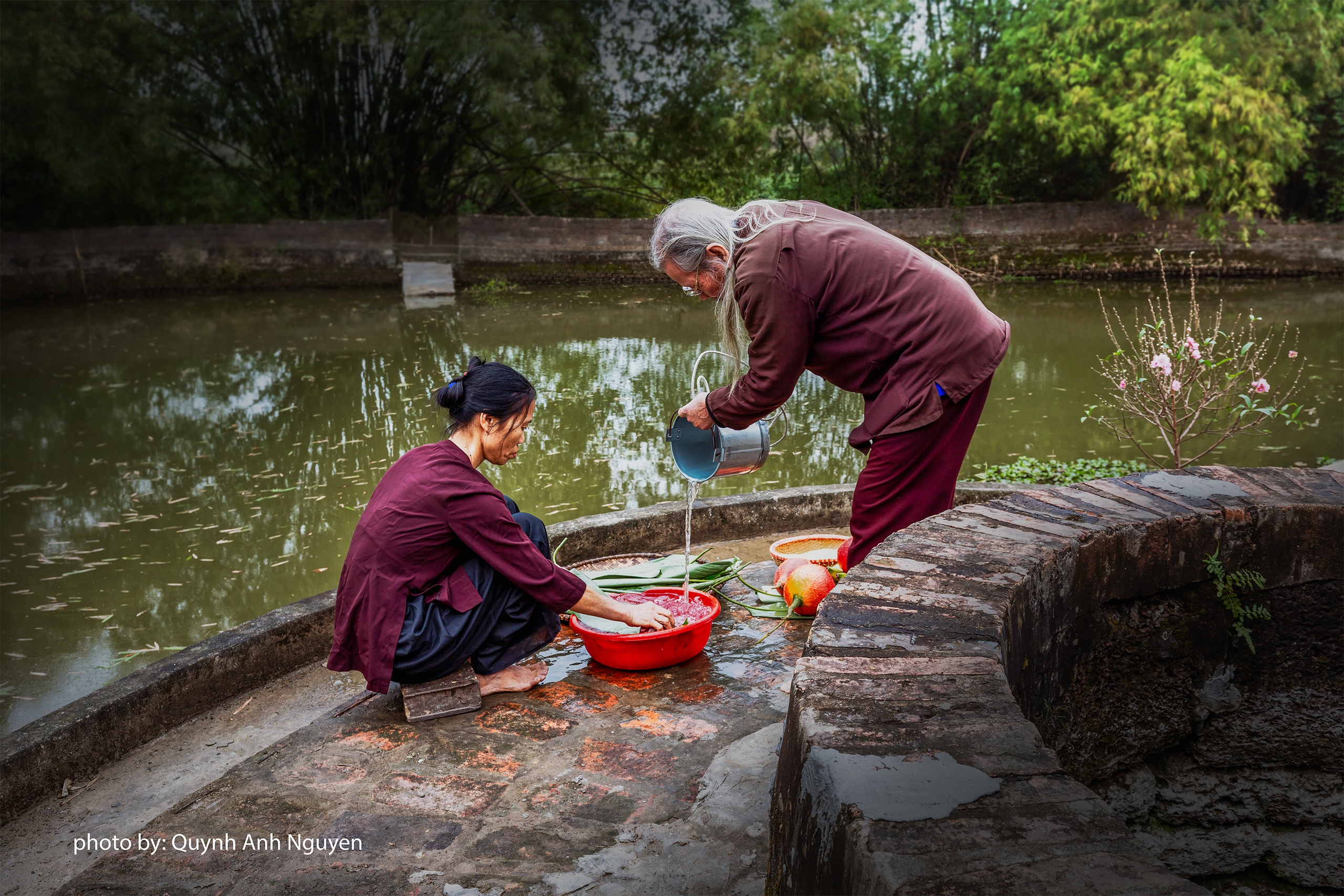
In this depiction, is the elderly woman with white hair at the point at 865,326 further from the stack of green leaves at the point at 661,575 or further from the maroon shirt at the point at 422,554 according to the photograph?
the stack of green leaves at the point at 661,575

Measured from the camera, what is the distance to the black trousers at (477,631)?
111 inches

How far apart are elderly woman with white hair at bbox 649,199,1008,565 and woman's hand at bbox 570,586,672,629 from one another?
67cm

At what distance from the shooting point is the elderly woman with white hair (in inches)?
106

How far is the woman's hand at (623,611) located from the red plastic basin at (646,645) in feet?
0.11

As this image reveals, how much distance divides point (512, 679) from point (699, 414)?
A: 0.99 metres

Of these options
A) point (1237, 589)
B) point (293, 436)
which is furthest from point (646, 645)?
point (293, 436)

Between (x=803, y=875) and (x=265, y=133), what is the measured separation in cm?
1896

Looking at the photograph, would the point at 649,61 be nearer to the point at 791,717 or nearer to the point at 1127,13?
the point at 1127,13

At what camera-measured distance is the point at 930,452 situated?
9.10ft

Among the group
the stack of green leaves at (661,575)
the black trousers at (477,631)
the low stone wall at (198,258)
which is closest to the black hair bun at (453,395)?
the black trousers at (477,631)

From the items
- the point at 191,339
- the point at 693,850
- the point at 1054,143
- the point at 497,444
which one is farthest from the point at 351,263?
the point at 693,850

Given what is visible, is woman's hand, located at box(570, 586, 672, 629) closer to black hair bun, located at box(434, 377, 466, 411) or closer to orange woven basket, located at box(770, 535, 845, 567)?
black hair bun, located at box(434, 377, 466, 411)

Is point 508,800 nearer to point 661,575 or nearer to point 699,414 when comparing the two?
point 699,414

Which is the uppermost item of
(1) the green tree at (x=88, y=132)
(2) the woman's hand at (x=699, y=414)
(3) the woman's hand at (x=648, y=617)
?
(1) the green tree at (x=88, y=132)
